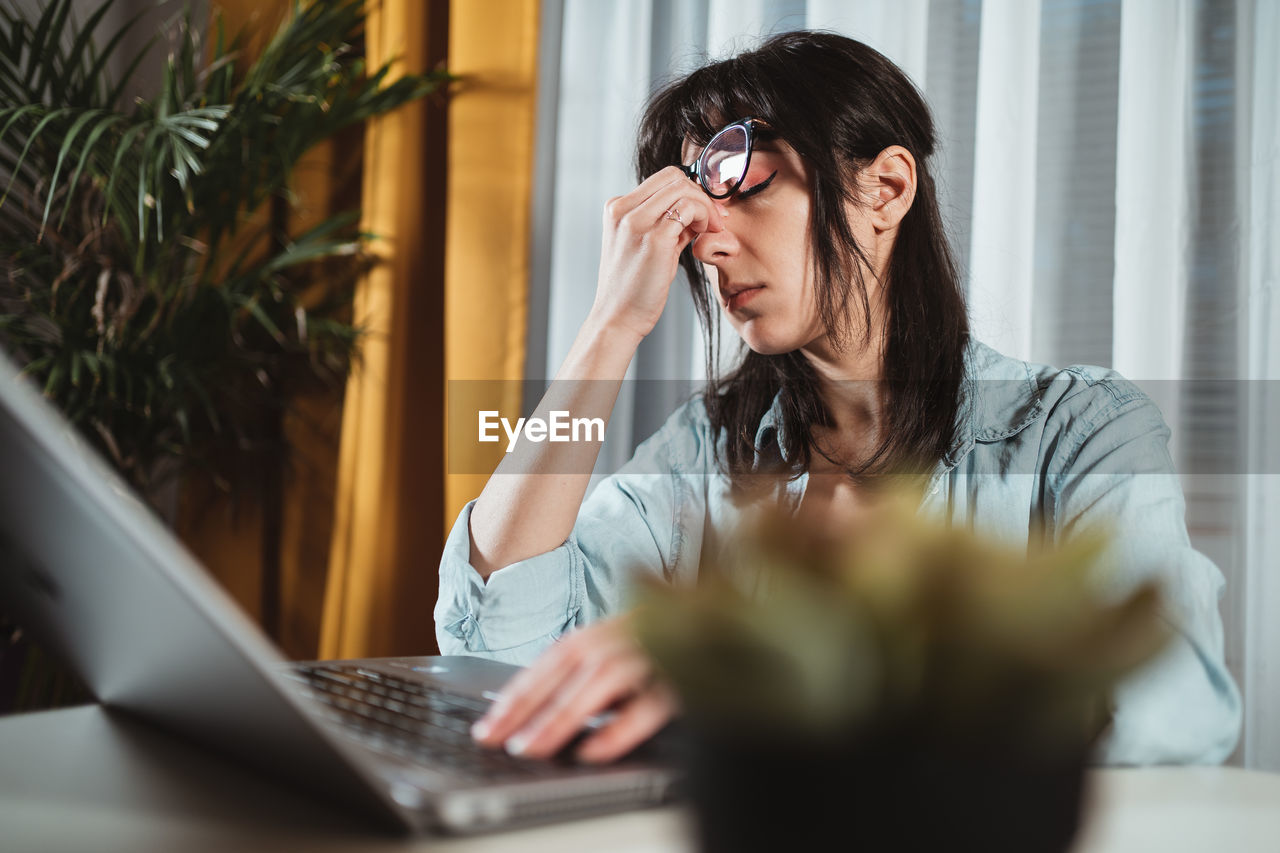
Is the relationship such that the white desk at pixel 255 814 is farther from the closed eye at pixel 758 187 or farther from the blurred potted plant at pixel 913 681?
the closed eye at pixel 758 187

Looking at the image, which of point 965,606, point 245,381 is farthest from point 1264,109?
point 245,381

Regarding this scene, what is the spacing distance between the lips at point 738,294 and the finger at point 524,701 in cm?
85

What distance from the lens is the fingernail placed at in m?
0.37

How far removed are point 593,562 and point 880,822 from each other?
3.06 ft

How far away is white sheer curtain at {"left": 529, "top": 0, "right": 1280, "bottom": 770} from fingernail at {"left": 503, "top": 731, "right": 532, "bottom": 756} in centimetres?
114

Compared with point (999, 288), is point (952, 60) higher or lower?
higher

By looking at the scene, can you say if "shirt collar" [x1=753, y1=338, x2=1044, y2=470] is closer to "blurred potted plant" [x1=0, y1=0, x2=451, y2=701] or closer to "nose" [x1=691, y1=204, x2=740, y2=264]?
"nose" [x1=691, y1=204, x2=740, y2=264]

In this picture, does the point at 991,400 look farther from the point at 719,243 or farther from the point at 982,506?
the point at 719,243

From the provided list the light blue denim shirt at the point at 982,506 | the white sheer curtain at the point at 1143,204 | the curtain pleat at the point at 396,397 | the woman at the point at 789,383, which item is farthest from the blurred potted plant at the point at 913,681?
the curtain pleat at the point at 396,397

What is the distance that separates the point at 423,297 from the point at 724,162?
89 cm

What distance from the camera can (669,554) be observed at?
125 cm

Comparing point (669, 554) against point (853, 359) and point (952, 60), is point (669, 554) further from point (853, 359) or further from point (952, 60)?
point (952, 60)

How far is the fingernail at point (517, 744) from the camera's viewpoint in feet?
1.20

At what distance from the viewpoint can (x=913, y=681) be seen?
0.63 feet
